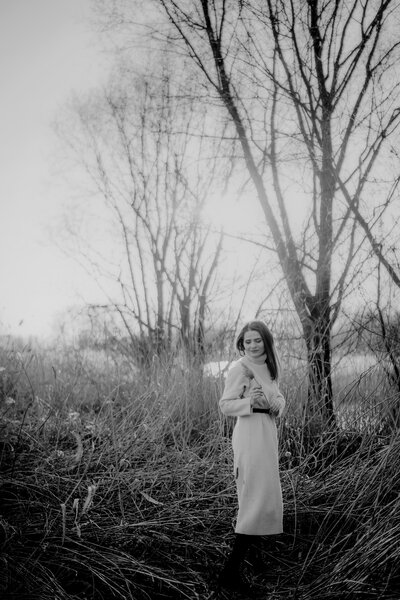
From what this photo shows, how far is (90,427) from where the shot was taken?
346 centimetres

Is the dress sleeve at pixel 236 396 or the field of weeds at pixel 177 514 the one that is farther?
the dress sleeve at pixel 236 396

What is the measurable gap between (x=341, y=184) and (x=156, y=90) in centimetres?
341

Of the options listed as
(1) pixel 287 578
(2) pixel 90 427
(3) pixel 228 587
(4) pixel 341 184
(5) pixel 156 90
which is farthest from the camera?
(5) pixel 156 90

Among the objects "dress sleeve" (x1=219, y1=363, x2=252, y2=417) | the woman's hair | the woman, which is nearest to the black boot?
the woman

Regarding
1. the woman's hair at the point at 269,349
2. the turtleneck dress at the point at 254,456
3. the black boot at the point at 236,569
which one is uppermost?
the woman's hair at the point at 269,349

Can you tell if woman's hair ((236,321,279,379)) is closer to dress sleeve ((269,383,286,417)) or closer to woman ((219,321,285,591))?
woman ((219,321,285,591))

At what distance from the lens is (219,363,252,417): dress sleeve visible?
2130 mm

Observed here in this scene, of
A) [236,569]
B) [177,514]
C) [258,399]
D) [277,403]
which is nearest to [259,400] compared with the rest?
[258,399]

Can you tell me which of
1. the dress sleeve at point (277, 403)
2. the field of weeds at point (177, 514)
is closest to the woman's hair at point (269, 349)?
the dress sleeve at point (277, 403)

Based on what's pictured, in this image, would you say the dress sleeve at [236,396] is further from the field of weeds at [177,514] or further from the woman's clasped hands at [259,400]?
the field of weeds at [177,514]

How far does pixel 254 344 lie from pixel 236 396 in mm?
273

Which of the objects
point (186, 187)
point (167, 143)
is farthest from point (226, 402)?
point (167, 143)

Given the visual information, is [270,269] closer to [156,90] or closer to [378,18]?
[378,18]

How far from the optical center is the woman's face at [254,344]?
7.52ft
